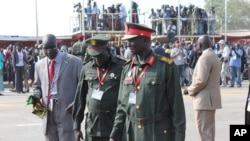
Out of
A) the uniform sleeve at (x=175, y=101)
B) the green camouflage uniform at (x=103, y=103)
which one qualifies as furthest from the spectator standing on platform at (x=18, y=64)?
the uniform sleeve at (x=175, y=101)

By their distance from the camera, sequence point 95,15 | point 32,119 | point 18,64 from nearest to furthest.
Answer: point 32,119, point 18,64, point 95,15

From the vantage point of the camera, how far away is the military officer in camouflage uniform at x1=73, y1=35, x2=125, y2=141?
6.14 metres

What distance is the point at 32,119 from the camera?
1375 centimetres

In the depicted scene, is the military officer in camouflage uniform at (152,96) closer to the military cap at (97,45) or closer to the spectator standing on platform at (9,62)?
the military cap at (97,45)

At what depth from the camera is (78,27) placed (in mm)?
33844

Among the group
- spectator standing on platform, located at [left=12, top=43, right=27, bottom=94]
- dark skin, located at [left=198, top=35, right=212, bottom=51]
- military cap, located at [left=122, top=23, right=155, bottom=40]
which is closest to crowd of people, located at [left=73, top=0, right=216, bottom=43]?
spectator standing on platform, located at [left=12, top=43, right=27, bottom=94]

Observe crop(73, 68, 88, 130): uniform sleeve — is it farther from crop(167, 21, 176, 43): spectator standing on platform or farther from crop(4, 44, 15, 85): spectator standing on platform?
crop(167, 21, 176, 43): spectator standing on platform

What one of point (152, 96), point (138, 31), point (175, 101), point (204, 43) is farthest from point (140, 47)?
point (204, 43)

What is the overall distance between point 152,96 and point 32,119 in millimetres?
9089

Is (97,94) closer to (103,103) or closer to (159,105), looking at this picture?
(103,103)

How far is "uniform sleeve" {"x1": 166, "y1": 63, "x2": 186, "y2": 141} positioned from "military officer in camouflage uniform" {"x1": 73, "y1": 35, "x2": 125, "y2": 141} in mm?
1187

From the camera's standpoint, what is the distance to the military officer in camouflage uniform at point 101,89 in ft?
20.2

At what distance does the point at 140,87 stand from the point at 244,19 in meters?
120

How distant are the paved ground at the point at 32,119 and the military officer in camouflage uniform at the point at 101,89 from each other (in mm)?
4578
